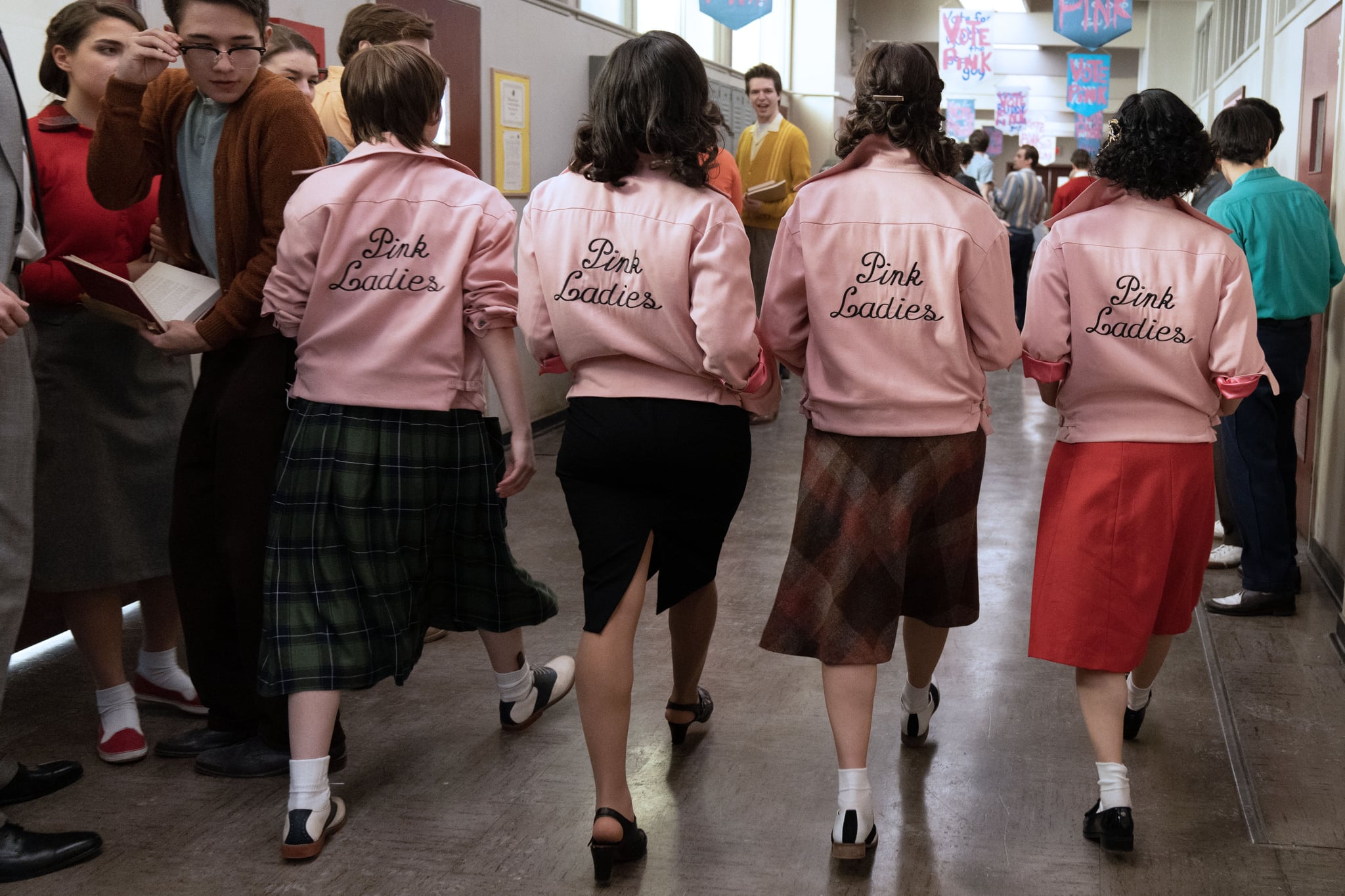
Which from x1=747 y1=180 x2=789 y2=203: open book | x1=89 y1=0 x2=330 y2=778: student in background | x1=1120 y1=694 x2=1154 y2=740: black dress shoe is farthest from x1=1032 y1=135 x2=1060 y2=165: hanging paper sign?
x1=89 y1=0 x2=330 y2=778: student in background

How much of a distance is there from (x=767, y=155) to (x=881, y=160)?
551cm

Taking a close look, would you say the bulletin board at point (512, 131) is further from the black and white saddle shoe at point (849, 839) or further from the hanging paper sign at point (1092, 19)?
the hanging paper sign at point (1092, 19)

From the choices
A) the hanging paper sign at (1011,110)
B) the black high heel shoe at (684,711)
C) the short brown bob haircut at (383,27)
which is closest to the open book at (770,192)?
the short brown bob haircut at (383,27)

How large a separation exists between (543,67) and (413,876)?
5320 millimetres

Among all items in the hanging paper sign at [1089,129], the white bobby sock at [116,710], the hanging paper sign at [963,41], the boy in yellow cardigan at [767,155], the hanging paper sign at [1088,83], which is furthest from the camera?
the hanging paper sign at [1089,129]

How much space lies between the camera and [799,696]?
10.7 feet

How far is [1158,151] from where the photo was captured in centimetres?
242

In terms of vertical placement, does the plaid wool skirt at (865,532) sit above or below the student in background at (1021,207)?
below

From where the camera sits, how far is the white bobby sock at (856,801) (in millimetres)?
2359

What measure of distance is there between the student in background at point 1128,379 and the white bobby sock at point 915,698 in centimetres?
45

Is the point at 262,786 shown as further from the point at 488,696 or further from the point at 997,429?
the point at 997,429

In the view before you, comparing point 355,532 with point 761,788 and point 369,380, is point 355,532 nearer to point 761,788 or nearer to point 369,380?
point 369,380

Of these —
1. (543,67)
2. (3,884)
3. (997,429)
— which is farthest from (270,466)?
(997,429)

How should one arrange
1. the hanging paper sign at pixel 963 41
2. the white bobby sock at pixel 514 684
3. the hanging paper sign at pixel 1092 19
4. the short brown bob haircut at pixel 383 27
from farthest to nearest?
1. the hanging paper sign at pixel 963 41
2. the hanging paper sign at pixel 1092 19
3. the short brown bob haircut at pixel 383 27
4. the white bobby sock at pixel 514 684
